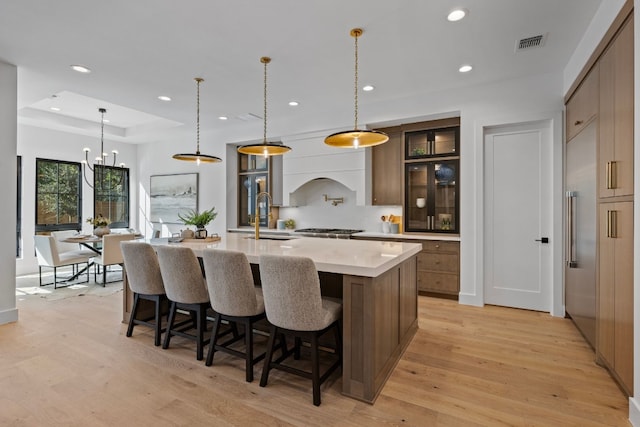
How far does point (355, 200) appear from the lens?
557cm

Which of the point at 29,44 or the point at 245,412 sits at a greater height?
the point at 29,44

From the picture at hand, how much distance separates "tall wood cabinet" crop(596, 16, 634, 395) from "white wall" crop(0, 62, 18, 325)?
5635 mm

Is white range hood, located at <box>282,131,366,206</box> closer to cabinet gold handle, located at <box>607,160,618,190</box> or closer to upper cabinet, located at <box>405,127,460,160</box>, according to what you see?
upper cabinet, located at <box>405,127,460,160</box>

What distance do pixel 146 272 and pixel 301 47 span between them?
2.64m

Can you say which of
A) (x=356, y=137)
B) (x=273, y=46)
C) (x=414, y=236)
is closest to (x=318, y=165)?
(x=414, y=236)

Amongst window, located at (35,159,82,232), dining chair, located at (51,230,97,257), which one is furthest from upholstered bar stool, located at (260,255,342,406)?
window, located at (35,159,82,232)

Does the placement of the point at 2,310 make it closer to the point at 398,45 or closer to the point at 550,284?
the point at 398,45

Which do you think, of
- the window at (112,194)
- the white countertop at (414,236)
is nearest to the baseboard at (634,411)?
the white countertop at (414,236)

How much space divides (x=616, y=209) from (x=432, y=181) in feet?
8.16

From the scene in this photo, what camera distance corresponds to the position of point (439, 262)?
174 inches

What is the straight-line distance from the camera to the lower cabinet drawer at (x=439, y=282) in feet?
14.3

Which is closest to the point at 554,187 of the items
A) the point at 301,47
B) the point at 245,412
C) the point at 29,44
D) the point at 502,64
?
the point at 502,64

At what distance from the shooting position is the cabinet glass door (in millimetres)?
4520

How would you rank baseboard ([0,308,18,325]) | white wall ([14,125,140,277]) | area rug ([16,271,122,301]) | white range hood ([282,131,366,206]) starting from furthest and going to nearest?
white wall ([14,125,140,277]) < white range hood ([282,131,366,206]) < area rug ([16,271,122,301]) < baseboard ([0,308,18,325])
